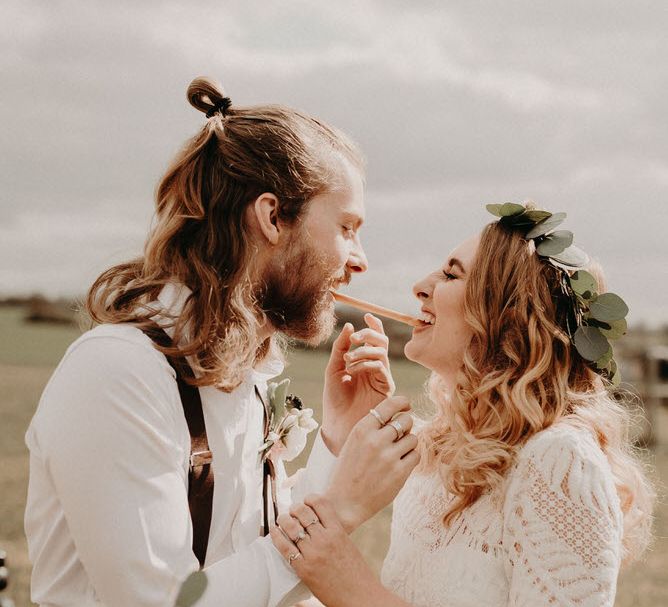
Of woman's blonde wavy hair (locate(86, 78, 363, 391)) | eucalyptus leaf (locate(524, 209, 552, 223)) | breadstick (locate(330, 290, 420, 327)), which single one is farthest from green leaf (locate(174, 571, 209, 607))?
eucalyptus leaf (locate(524, 209, 552, 223))

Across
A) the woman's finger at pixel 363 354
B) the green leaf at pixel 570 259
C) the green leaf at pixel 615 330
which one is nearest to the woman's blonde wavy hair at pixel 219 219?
the woman's finger at pixel 363 354

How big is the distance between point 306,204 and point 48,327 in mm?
35022

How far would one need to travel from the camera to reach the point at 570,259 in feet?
11.9

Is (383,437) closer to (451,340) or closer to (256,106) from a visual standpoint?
(451,340)

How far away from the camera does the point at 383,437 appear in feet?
10.3

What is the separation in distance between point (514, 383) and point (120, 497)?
161cm

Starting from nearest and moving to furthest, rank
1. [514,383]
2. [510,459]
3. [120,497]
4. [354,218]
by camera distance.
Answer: [120,497]
[510,459]
[514,383]
[354,218]

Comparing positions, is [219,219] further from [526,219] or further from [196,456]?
[526,219]

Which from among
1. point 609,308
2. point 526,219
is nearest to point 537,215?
point 526,219

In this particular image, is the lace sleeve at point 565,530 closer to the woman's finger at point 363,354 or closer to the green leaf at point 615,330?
the green leaf at point 615,330

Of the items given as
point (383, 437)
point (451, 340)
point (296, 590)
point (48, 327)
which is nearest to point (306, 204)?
point (451, 340)

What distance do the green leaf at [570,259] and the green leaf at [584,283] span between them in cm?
5

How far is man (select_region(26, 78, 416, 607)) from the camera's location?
2799mm

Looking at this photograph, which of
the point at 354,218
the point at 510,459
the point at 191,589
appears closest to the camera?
the point at 191,589
